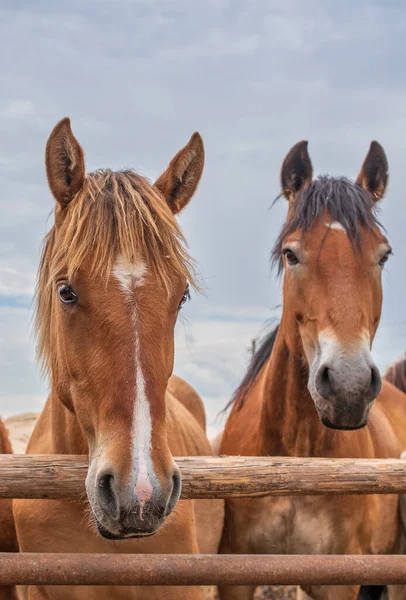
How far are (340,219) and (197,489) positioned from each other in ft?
6.09

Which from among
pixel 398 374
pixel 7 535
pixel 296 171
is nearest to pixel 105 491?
pixel 7 535

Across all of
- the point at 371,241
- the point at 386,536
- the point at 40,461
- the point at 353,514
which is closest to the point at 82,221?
the point at 40,461

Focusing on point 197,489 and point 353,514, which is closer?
point 197,489

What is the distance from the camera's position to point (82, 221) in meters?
2.88

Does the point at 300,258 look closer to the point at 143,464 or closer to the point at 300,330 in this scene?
the point at 300,330

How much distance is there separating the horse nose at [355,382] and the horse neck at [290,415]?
2.00 ft

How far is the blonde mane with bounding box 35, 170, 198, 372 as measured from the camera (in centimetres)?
277

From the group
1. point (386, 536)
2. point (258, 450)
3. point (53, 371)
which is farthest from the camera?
point (386, 536)

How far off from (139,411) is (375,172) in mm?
2788

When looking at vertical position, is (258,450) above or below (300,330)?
below

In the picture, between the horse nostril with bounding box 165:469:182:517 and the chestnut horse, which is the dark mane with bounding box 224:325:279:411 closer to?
the chestnut horse

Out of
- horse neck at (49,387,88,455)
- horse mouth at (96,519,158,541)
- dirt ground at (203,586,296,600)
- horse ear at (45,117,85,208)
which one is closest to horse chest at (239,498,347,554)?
horse neck at (49,387,88,455)

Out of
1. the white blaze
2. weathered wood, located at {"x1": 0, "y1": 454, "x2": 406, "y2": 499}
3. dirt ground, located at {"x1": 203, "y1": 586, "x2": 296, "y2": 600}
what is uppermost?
the white blaze

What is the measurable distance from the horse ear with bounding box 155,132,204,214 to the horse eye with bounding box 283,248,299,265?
1.02 m
